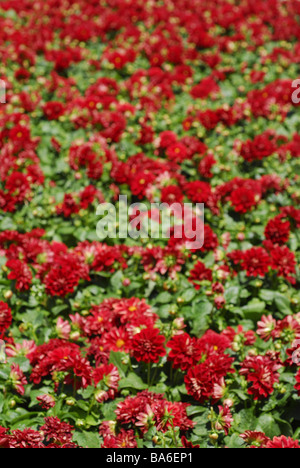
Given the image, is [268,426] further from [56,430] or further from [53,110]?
[53,110]

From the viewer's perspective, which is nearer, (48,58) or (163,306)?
(163,306)

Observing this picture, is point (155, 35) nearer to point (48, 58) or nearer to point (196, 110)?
point (48, 58)

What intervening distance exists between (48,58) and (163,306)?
3.48m

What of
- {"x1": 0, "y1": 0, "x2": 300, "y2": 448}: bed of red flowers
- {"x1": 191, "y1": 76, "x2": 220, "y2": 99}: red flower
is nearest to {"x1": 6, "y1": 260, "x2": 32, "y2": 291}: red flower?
{"x1": 0, "y1": 0, "x2": 300, "y2": 448}: bed of red flowers

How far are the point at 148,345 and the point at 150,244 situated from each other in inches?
30.8

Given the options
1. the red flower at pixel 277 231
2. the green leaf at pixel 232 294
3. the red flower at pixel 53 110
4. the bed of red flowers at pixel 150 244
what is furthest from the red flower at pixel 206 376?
the red flower at pixel 53 110

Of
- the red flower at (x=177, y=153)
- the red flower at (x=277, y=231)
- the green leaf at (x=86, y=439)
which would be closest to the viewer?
the green leaf at (x=86, y=439)

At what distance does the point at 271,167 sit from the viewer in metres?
3.69

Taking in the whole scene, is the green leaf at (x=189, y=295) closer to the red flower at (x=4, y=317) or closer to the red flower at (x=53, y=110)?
the red flower at (x=4, y=317)

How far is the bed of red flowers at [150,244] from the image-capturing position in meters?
2.27

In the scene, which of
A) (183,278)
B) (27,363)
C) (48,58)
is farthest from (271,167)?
(48,58)

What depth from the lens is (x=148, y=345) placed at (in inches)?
89.5

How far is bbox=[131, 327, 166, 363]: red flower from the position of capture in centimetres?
228

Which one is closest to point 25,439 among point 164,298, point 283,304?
point 164,298
